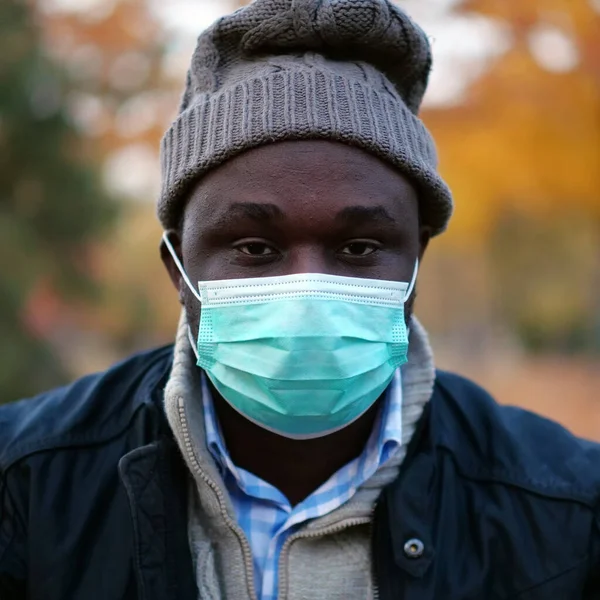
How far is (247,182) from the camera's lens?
6.83 feet

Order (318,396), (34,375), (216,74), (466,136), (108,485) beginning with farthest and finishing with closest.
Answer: (466,136), (34,375), (216,74), (108,485), (318,396)

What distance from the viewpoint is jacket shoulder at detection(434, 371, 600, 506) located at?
2188 mm

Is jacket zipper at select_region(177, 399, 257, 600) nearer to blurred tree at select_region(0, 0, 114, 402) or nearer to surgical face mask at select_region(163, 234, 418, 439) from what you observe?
surgical face mask at select_region(163, 234, 418, 439)

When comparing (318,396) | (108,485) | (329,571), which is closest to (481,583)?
(329,571)

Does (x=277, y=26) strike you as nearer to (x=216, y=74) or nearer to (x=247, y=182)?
(x=216, y=74)

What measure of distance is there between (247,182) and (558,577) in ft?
→ 4.67

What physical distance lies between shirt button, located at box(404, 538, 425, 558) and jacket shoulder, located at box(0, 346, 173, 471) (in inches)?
34.7

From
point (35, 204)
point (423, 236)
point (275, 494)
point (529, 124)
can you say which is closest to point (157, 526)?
point (275, 494)

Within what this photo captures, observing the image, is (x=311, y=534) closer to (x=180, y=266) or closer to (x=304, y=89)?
(x=180, y=266)

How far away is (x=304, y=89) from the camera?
84.0 inches

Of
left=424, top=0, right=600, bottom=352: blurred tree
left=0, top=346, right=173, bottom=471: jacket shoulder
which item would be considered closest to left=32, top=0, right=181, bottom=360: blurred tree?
left=424, top=0, right=600, bottom=352: blurred tree

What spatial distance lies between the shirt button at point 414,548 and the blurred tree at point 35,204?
564 centimetres

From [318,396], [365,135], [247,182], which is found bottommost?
[318,396]

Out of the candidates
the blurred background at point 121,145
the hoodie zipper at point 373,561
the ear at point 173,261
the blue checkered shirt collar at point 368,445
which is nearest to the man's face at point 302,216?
the ear at point 173,261
